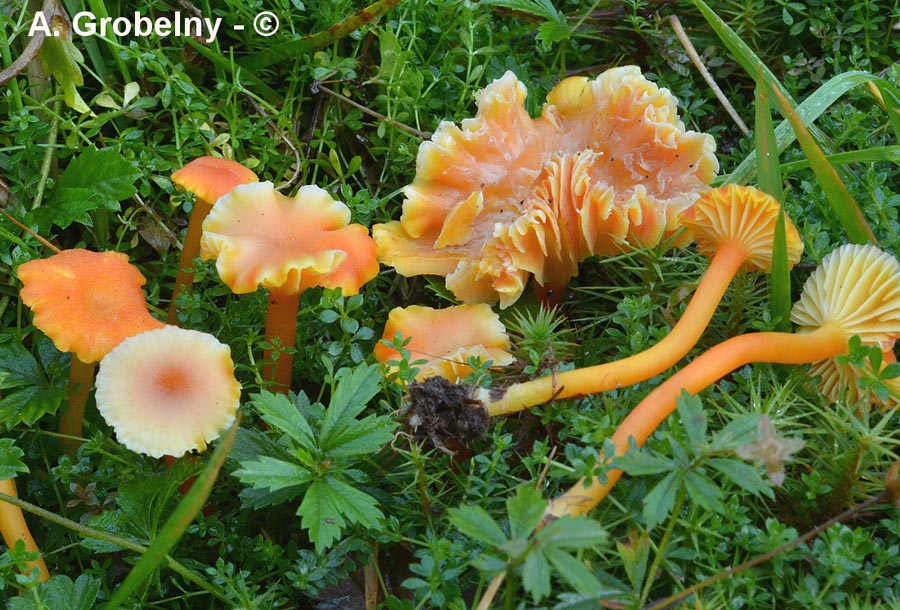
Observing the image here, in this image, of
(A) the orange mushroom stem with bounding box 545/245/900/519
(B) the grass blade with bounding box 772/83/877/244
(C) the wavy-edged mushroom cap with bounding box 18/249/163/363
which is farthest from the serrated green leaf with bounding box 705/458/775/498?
(C) the wavy-edged mushroom cap with bounding box 18/249/163/363

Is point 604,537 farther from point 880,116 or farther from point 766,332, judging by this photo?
point 880,116

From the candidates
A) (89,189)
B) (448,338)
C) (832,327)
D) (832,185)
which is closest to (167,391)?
(448,338)

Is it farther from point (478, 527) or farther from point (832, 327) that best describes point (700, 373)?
point (478, 527)

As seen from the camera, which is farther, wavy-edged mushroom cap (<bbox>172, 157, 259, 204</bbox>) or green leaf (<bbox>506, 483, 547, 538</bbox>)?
wavy-edged mushroom cap (<bbox>172, 157, 259, 204</bbox>)

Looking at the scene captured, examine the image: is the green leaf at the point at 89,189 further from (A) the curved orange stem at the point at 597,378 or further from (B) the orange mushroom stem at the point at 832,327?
(B) the orange mushroom stem at the point at 832,327

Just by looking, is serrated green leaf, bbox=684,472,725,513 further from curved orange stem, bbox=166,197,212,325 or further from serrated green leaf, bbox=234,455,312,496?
curved orange stem, bbox=166,197,212,325

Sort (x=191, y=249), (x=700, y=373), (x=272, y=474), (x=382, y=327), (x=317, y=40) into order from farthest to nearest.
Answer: (x=317, y=40) < (x=382, y=327) < (x=191, y=249) < (x=700, y=373) < (x=272, y=474)

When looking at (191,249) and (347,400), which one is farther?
(191,249)
